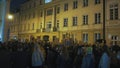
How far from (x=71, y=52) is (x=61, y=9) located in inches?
1321

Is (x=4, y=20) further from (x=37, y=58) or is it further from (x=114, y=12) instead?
(x=37, y=58)

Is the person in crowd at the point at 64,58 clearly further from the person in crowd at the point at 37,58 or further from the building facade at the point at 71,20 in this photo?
the building facade at the point at 71,20

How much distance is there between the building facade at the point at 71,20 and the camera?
33516 millimetres

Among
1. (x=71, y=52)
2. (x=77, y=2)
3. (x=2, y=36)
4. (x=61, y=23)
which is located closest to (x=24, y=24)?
(x=61, y=23)

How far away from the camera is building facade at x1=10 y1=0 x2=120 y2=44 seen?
33516mm

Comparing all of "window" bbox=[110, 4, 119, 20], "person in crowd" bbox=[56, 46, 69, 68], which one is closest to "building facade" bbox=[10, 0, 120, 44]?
"window" bbox=[110, 4, 119, 20]

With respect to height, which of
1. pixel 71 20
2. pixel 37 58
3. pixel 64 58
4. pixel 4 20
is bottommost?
pixel 64 58

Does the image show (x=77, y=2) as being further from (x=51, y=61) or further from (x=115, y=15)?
(x=51, y=61)

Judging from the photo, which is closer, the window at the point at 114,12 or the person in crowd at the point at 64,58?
the person in crowd at the point at 64,58

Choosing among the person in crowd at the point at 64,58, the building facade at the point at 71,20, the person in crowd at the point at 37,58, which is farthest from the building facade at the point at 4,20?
the person in crowd at the point at 37,58

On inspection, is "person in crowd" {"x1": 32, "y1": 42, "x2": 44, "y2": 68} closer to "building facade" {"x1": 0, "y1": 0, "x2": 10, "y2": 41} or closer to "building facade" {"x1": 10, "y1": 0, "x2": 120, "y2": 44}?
"building facade" {"x1": 10, "y1": 0, "x2": 120, "y2": 44}

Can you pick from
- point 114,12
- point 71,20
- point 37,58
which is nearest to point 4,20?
point 114,12

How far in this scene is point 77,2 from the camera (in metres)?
41.5

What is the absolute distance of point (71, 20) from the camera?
42.8 metres
